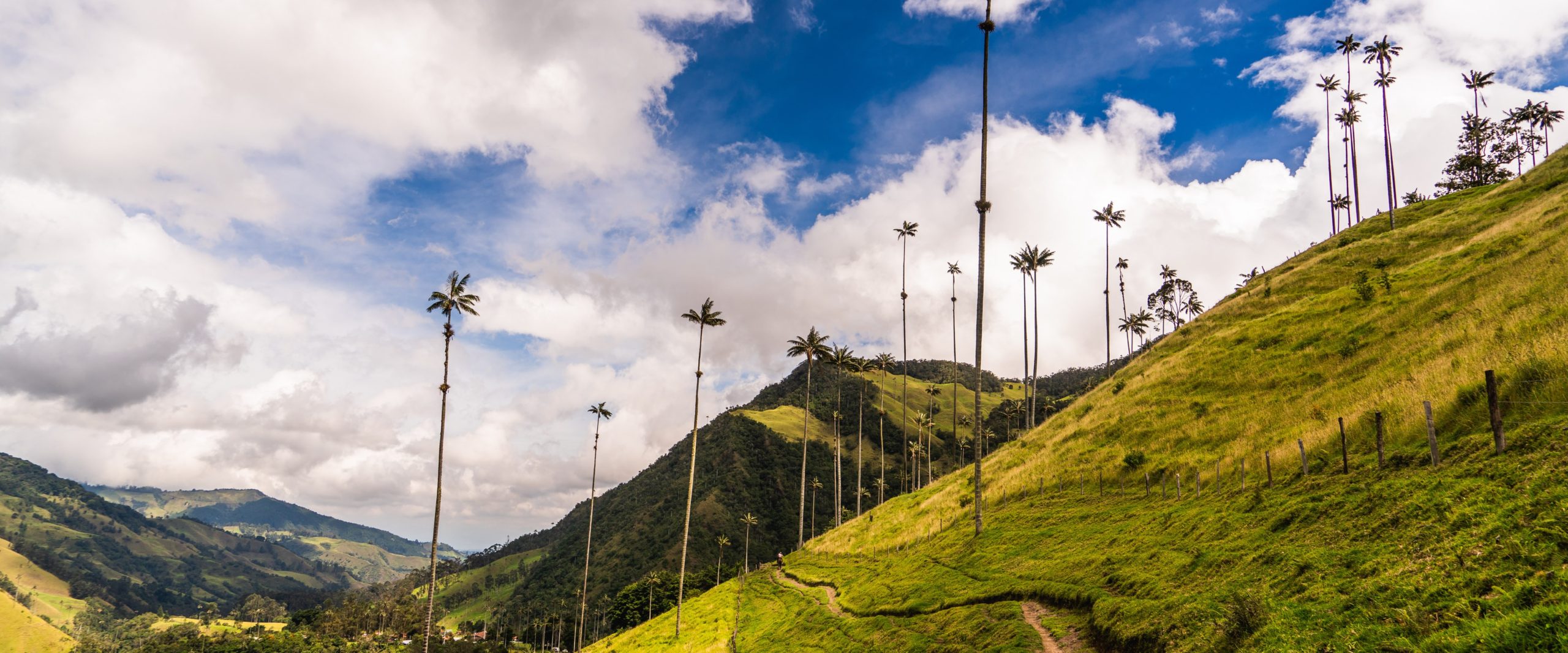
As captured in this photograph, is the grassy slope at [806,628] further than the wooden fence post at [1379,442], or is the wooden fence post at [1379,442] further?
the grassy slope at [806,628]

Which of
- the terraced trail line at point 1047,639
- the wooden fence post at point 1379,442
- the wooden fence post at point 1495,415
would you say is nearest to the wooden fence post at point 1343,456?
the wooden fence post at point 1379,442

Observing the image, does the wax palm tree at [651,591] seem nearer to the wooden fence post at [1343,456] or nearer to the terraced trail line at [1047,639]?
the terraced trail line at [1047,639]

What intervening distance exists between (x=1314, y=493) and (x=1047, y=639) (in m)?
10.2

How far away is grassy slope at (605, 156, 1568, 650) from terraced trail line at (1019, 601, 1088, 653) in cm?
82

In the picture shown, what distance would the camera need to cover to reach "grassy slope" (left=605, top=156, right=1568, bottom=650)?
13.2 meters

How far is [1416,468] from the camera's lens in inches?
805

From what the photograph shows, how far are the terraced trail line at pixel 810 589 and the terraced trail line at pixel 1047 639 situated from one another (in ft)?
48.9

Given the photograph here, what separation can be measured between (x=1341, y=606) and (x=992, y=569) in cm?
2119

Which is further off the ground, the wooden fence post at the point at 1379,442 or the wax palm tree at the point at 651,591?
the wooden fence post at the point at 1379,442

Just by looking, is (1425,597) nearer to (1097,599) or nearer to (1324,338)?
(1097,599)

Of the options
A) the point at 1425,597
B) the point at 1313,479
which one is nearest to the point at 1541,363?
the point at 1313,479

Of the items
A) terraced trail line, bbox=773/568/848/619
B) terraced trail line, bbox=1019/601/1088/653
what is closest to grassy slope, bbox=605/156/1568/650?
terraced trail line, bbox=1019/601/1088/653

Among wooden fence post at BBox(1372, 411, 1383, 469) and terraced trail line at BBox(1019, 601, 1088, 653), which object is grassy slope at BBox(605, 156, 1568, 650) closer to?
wooden fence post at BBox(1372, 411, 1383, 469)

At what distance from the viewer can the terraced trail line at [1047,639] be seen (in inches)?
795
